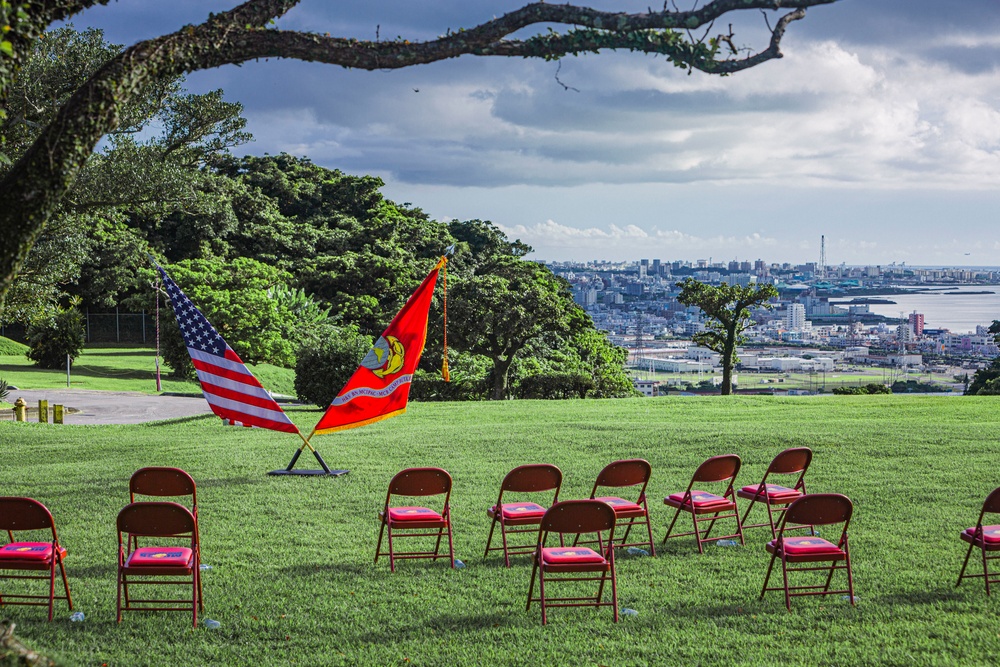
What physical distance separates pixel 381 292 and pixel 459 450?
34.7m

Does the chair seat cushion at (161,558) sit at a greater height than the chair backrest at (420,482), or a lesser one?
lesser

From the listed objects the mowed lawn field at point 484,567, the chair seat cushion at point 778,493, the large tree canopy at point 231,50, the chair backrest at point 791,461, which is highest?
the large tree canopy at point 231,50

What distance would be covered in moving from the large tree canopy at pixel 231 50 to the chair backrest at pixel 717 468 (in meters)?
3.46

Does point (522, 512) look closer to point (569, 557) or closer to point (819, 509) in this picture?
point (569, 557)

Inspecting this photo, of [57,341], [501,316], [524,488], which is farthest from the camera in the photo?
[57,341]

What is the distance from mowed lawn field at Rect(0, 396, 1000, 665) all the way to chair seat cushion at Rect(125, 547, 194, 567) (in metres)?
0.38

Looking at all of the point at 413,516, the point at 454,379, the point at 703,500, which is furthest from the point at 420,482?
the point at 454,379

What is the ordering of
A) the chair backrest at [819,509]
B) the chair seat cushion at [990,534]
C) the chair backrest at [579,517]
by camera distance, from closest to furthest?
the chair backrest at [579,517], the chair backrest at [819,509], the chair seat cushion at [990,534]

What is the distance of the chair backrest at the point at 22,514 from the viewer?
19.4 ft

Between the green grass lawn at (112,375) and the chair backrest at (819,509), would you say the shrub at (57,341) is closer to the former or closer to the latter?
the green grass lawn at (112,375)

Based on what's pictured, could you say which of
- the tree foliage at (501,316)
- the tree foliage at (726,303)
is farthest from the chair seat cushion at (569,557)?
the tree foliage at (726,303)

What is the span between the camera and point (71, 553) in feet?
26.1

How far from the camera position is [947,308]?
554 ft

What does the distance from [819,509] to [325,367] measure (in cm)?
1708
